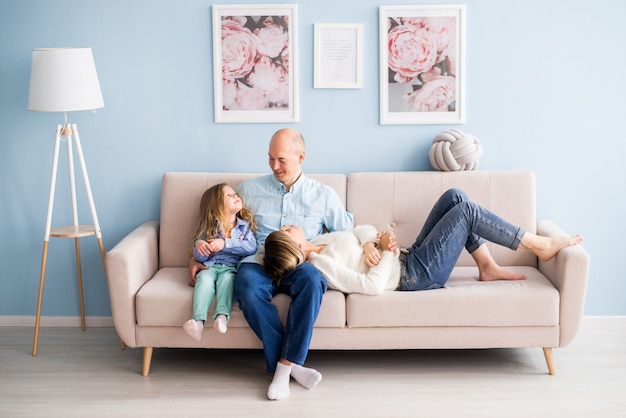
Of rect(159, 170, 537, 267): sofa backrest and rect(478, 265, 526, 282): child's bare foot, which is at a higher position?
rect(159, 170, 537, 267): sofa backrest

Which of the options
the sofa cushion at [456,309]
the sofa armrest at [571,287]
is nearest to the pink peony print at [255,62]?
the sofa cushion at [456,309]

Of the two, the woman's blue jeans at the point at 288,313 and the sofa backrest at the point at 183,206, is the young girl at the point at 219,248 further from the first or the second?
the sofa backrest at the point at 183,206

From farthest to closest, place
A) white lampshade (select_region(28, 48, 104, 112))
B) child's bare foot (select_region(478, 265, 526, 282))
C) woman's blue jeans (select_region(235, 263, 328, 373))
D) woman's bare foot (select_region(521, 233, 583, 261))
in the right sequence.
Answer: white lampshade (select_region(28, 48, 104, 112)), child's bare foot (select_region(478, 265, 526, 282)), woman's bare foot (select_region(521, 233, 583, 261)), woman's blue jeans (select_region(235, 263, 328, 373))

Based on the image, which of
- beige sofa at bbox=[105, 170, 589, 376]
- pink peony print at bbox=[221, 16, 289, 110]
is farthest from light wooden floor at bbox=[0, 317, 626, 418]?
pink peony print at bbox=[221, 16, 289, 110]

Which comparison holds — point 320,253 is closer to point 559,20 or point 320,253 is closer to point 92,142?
point 92,142

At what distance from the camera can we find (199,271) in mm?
3363

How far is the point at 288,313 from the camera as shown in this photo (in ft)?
10.3

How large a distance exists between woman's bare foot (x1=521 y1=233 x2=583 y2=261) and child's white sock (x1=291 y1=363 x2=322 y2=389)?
1.09 meters

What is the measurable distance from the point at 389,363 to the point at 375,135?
47.7 inches

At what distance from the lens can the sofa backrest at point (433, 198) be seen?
3.71m

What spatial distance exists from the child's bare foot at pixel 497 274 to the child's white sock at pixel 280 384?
3.31 feet

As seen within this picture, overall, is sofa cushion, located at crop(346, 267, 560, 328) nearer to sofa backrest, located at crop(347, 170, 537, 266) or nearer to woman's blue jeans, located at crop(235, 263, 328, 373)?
woman's blue jeans, located at crop(235, 263, 328, 373)

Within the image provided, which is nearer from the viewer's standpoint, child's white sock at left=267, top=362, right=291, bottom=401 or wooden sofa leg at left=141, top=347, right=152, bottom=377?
child's white sock at left=267, top=362, right=291, bottom=401

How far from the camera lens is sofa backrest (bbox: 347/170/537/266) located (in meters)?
3.71
